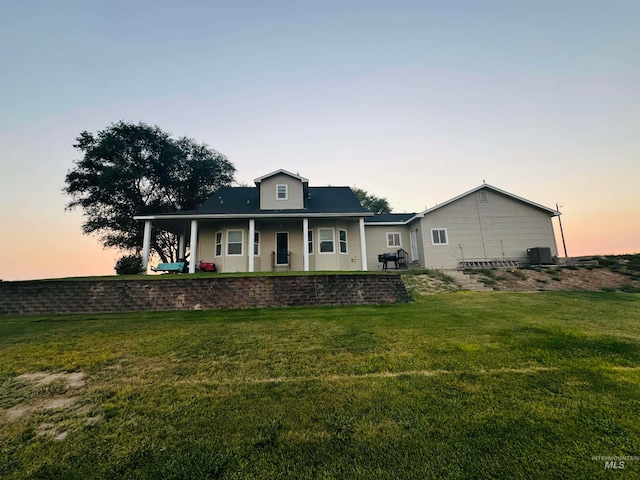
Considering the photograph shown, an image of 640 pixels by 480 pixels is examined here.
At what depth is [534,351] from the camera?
4.20 meters

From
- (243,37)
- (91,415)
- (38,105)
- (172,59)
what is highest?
(243,37)

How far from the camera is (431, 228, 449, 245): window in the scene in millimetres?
17234

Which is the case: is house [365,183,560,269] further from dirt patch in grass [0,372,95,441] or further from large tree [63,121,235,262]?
large tree [63,121,235,262]

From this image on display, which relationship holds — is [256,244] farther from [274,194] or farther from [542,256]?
[542,256]

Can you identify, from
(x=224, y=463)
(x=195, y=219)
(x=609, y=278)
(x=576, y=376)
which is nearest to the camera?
(x=224, y=463)

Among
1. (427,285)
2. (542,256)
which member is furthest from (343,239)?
(542,256)

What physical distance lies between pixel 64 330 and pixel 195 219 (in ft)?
30.8

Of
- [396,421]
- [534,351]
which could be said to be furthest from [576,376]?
[396,421]

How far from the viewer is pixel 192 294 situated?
955 cm

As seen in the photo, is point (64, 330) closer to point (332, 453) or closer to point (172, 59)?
point (332, 453)

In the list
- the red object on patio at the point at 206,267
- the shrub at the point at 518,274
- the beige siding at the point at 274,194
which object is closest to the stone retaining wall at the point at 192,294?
the red object on patio at the point at 206,267

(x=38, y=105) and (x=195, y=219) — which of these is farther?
(x=195, y=219)

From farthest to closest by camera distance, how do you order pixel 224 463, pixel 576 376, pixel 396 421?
pixel 576 376 → pixel 396 421 → pixel 224 463

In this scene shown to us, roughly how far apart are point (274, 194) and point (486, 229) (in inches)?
557
